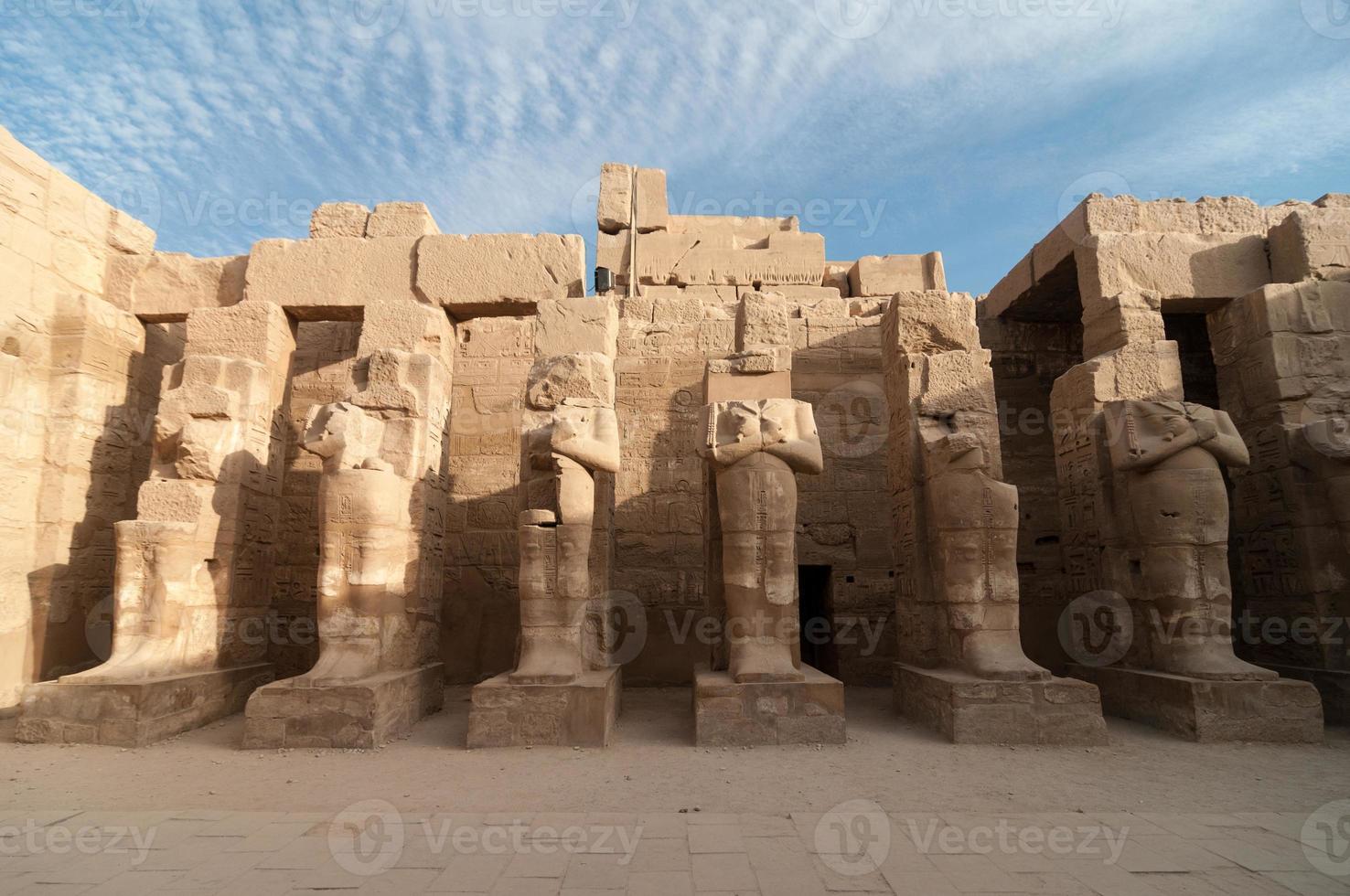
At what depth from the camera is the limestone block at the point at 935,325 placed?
6.13 metres

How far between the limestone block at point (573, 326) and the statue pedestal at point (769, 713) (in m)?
2.98

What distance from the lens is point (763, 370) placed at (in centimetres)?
582

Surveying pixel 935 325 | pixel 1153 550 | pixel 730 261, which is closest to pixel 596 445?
pixel 935 325

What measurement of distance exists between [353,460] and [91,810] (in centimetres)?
259

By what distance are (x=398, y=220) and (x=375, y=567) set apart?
12.5 ft

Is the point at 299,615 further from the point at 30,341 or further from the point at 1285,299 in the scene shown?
the point at 1285,299

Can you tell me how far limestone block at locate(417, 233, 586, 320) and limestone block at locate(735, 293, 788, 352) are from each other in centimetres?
177

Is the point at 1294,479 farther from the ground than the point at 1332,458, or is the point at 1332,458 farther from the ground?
the point at 1332,458

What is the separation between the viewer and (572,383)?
18.5ft

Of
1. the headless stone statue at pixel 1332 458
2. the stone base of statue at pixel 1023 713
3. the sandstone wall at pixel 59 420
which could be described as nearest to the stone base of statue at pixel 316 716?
the sandstone wall at pixel 59 420

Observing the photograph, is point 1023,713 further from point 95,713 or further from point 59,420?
point 59,420

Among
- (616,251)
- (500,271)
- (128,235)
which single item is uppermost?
(616,251)

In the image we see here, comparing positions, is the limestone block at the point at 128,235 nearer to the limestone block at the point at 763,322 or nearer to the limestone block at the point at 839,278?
the limestone block at the point at 763,322

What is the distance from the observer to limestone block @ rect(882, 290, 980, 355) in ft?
20.1
